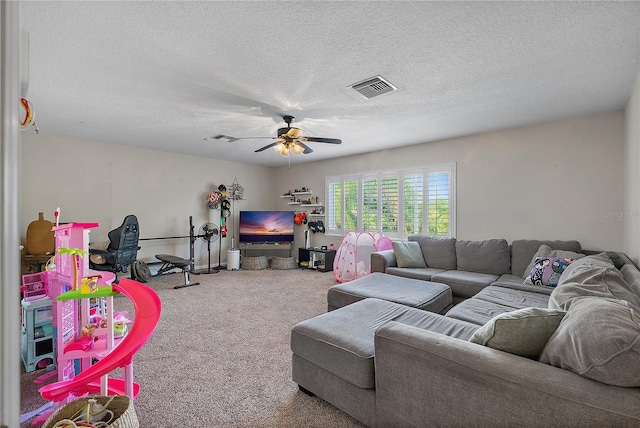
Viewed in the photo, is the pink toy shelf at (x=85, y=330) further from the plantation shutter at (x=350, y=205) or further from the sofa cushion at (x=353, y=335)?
the plantation shutter at (x=350, y=205)

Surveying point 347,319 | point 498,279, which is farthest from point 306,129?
point 498,279

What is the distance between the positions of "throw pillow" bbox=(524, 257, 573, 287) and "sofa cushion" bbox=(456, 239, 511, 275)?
0.54 m

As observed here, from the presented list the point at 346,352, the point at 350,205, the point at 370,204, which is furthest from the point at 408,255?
the point at 346,352

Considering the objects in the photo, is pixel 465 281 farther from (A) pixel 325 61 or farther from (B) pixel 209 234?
(B) pixel 209 234

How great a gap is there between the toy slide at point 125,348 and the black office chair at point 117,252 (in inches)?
119

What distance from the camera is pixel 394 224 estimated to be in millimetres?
5316

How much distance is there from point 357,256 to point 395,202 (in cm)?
122

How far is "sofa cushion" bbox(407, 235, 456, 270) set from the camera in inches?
161

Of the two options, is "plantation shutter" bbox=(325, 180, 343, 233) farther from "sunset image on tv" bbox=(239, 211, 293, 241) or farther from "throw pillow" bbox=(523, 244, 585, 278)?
"throw pillow" bbox=(523, 244, 585, 278)

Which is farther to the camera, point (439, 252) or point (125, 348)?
point (439, 252)

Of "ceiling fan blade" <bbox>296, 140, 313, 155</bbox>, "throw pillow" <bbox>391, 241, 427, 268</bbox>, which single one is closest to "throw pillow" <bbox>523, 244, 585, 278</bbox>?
"throw pillow" <bbox>391, 241, 427, 268</bbox>

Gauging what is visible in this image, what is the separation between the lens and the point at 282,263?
249 inches

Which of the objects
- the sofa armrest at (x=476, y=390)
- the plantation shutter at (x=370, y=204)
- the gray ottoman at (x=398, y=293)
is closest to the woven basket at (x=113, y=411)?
the sofa armrest at (x=476, y=390)

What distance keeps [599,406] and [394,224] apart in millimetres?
4392
